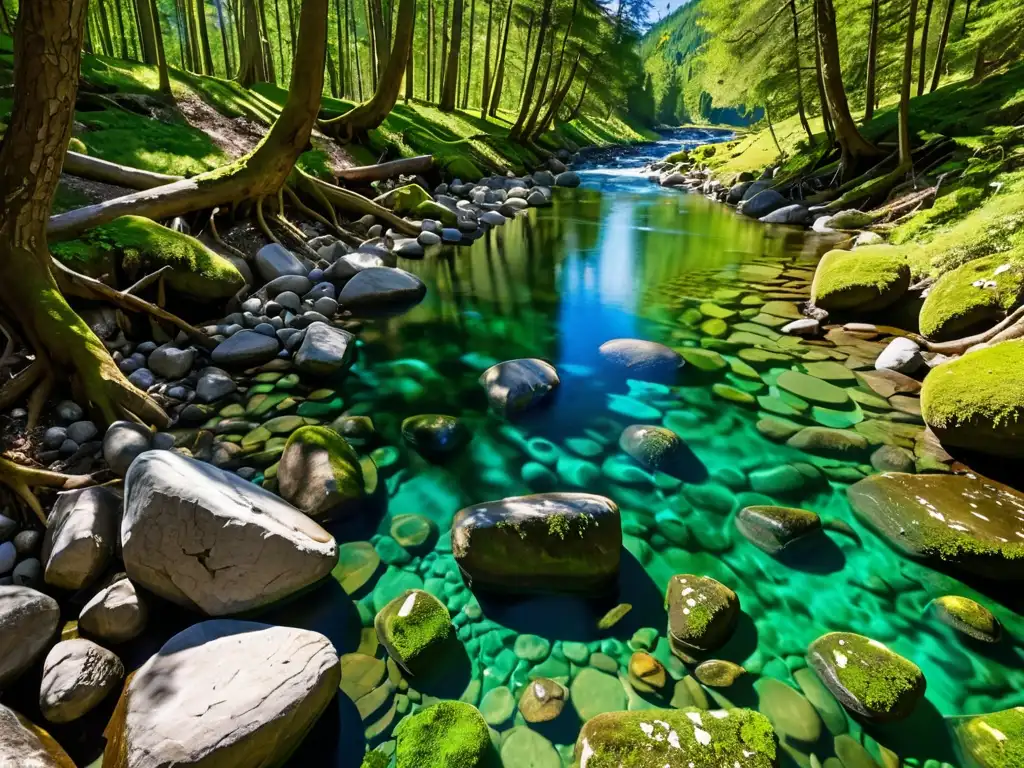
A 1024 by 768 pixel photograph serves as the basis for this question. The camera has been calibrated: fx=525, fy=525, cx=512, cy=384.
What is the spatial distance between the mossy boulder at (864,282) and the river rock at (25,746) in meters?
8.24

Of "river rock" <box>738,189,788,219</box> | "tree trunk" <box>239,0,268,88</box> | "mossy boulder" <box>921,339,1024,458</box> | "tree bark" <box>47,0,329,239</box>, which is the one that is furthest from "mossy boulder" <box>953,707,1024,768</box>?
"tree trunk" <box>239,0,268,88</box>

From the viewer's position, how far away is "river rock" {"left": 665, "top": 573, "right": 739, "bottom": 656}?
2695 millimetres

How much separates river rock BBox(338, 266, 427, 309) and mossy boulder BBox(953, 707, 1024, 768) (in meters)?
7.28

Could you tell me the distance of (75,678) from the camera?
2316 millimetres

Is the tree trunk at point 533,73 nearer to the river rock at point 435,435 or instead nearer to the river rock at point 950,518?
the river rock at point 435,435

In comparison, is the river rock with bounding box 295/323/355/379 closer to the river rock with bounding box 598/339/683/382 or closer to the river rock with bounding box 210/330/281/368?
the river rock with bounding box 210/330/281/368

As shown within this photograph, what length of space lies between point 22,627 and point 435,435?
2.74m

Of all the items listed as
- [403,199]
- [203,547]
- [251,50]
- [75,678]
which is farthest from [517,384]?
[251,50]

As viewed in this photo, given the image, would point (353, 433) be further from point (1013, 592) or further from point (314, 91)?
point (314, 91)

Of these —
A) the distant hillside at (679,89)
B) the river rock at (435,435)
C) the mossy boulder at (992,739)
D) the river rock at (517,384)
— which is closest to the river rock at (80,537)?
the river rock at (435,435)

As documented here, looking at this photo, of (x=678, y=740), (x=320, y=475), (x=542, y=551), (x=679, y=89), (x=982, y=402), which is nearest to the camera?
(x=678, y=740)

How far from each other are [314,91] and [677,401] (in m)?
7.37

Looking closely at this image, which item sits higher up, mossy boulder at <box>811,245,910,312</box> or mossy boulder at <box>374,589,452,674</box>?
mossy boulder at <box>811,245,910,312</box>

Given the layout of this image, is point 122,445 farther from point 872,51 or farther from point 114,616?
point 872,51
